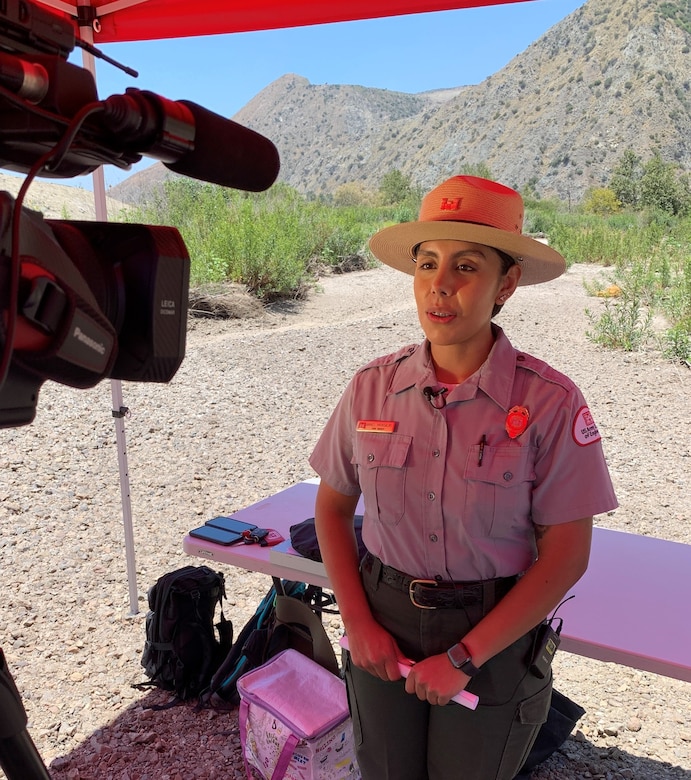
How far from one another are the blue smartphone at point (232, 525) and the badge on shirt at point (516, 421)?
143 centimetres

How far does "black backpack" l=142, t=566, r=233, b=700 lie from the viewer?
9.02 feet

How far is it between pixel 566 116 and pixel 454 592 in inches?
3048

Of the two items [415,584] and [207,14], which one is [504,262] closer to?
[415,584]

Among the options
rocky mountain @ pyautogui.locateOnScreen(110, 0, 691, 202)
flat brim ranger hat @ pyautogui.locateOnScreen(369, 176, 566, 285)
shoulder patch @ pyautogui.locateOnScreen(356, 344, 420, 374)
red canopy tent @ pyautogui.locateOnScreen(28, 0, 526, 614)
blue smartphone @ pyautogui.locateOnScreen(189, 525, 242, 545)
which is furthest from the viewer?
rocky mountain @ pyautogui.locateOnScreen(110, 0, 691, 202)

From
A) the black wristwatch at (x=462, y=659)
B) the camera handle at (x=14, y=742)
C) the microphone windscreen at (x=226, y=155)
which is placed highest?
the microphone windscreen at (x=226, y=155)

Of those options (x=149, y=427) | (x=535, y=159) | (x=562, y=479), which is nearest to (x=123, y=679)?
(x=562, y=479)

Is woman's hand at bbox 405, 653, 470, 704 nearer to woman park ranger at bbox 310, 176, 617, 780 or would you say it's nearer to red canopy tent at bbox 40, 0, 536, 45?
woman park ranger at bbox 310, 176, 617, 780

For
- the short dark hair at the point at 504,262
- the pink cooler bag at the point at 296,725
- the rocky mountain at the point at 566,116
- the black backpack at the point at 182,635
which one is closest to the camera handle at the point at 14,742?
the short dark hair at the point at 504,262

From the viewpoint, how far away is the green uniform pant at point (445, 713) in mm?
1420

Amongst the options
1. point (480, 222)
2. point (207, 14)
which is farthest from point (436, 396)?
point (207, 14)

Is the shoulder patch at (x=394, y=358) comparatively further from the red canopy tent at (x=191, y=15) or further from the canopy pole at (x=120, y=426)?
the red canopy tent at (x=191, y=15)

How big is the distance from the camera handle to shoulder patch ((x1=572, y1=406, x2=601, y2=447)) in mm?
1002

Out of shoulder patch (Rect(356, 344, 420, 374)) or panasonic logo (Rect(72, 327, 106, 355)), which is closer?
panasonic logo (Rect(72, 327, 106, 355))

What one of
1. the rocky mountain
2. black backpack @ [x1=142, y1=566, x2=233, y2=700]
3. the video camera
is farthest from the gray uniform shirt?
the rocky mountain
